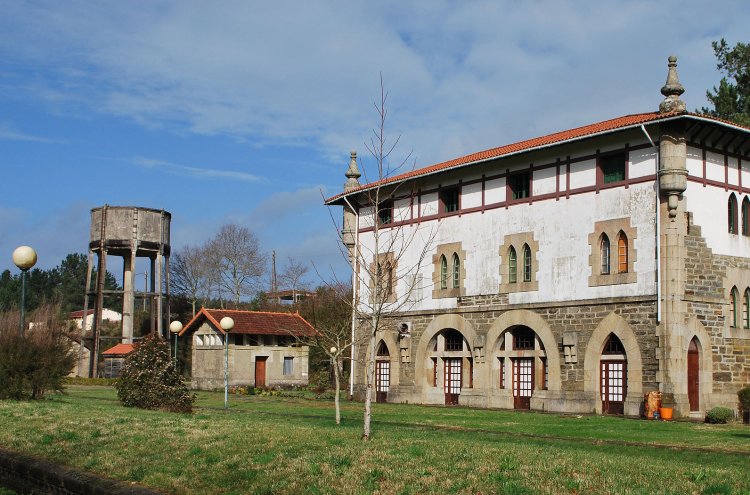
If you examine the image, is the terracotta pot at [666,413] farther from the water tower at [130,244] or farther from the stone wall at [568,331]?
the water tower at [130,244]

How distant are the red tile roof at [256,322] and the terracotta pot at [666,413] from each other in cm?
3013

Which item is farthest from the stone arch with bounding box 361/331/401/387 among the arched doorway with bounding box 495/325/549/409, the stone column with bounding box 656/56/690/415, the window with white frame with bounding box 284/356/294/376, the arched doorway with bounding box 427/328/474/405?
the window with white frame with bounding box 284/356/294/376

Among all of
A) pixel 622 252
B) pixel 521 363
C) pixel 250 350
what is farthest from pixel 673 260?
pixel 250 350

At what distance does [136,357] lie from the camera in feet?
87.7

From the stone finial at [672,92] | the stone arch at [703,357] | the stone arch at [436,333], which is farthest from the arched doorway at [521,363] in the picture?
the stone finial at [672,92]

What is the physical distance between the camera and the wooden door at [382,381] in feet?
135

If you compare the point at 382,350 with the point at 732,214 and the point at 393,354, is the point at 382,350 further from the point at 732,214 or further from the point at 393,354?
the point at 732,214

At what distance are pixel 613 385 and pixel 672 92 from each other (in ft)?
32.9

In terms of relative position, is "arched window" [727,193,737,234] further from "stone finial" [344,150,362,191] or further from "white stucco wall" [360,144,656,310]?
"stone finial" [344,150,362,191]

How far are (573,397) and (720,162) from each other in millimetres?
9545

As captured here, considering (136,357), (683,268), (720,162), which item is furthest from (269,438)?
(720,162)

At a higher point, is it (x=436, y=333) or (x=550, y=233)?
(x=550, y=233)

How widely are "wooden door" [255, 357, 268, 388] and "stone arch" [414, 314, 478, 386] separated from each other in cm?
2101

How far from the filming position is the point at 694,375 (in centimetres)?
2967
